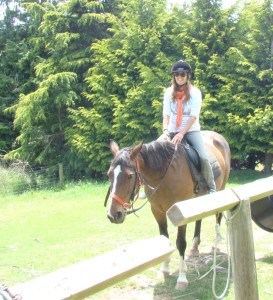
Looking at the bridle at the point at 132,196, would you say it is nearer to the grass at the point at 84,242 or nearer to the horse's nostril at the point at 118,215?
the horse's nostril at the point at 118,215

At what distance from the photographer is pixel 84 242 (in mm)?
6445

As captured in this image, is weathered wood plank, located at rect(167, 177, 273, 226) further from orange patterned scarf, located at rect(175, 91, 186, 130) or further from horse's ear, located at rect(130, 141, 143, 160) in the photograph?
orange patterned scarf, located at rect(175, 91, 186, 130)

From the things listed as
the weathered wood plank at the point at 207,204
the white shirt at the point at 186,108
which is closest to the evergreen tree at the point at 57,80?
the white shirt at the point at 186,108

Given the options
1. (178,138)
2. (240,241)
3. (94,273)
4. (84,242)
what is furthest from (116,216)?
(84,242)

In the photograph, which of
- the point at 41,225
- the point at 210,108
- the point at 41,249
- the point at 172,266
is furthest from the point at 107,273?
the point at 210,108

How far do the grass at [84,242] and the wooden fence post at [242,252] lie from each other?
6.10ft

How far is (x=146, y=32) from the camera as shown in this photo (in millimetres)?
13562

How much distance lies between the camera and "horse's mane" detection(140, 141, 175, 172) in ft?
14.1

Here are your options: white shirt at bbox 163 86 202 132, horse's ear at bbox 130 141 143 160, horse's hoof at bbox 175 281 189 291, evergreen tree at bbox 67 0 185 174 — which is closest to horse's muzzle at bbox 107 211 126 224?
horse's ear at bbox 130 141 143 160

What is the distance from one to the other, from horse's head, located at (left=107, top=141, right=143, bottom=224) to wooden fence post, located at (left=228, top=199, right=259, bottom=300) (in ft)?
5.45

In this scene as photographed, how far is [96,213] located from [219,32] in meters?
7.71

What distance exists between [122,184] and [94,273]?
2.35 metres

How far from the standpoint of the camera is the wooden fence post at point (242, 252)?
2289 millimetres

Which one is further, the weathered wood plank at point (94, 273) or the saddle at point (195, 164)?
the saddle at point (195, 164)
